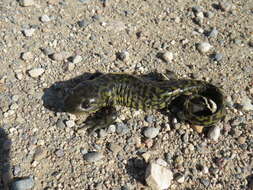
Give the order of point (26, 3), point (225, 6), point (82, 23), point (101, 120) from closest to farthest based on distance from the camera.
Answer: point (101, 120), point (82, 23), point (26, 3), point (225, 6)

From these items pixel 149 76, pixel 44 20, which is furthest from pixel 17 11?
pixel 149 76

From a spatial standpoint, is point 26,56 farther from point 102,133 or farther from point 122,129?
point 122,129

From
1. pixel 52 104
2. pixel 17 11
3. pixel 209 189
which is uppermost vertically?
pixel 17 11

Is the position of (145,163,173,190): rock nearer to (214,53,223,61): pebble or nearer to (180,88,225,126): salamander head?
(180,88,225,126): salamander head

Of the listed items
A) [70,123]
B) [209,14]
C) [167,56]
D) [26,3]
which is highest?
[26,3]

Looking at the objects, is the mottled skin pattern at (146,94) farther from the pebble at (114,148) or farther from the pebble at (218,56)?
the pebble at (218,56)

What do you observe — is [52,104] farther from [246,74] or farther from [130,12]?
[246,74]

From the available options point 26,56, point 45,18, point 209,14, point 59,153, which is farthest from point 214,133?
point 45,18
